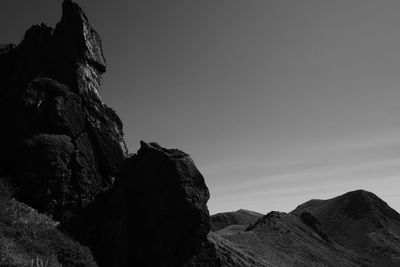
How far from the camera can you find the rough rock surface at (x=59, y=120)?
2988 centimetres

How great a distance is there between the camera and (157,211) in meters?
32.0

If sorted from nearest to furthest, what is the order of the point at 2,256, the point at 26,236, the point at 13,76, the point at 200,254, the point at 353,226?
the point at 2,256, the point at 26,236, the point at 200,254, the point at 13,76, the point at 353,226

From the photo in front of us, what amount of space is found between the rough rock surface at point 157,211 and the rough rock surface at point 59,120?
3.11 meters

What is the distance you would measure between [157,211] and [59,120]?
40.6 ft

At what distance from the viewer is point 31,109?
33.8m

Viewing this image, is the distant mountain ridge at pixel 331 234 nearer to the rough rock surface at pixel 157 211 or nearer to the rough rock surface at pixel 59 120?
the rough rock surface at pixel 157 211

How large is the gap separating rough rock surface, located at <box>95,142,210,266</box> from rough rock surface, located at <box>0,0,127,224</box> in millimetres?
3110

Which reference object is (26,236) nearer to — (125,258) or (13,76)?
(125,258)

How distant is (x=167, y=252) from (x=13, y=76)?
85.6 feet

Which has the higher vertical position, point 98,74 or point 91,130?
point 98,74

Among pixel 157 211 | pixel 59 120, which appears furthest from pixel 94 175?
pixel 157 211

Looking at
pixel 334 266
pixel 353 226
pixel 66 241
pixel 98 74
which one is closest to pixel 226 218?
pixel 353 226

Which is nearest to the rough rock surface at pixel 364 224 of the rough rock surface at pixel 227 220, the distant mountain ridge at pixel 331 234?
the distant mountain ridge at pixel 331 234

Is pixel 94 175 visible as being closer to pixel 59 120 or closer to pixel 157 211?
pixel 59 120
